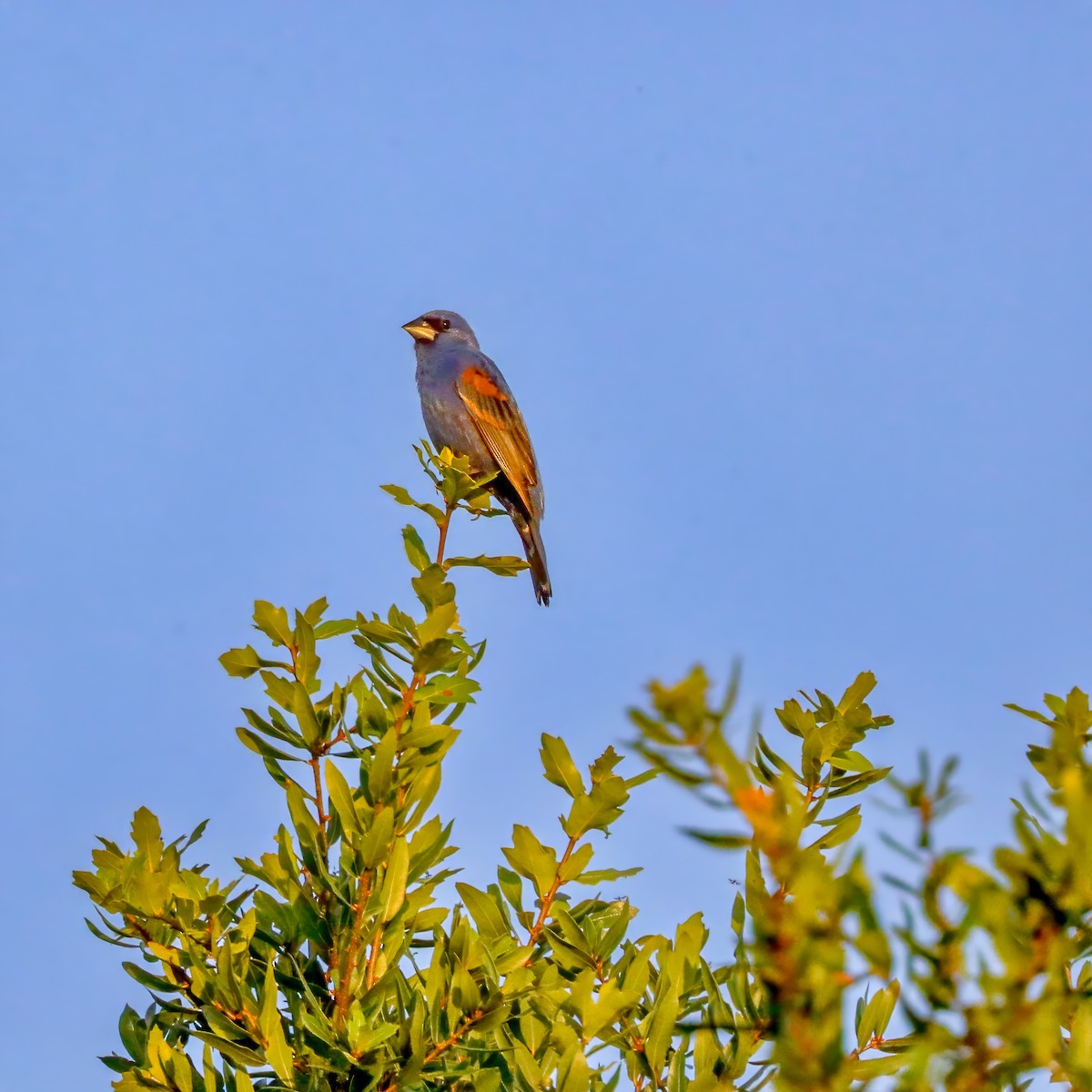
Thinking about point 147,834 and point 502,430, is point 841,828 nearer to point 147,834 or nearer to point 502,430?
point 147,834

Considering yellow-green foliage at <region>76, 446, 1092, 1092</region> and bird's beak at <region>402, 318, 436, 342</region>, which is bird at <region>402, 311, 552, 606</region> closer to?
bird's beak at <region>402, 318, 436, 342</region>

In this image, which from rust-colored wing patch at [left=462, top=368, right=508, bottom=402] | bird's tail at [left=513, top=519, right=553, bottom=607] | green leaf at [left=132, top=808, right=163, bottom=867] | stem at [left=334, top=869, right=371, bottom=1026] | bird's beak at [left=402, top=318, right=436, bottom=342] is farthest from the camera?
bird's beak at [left=402, top=318, right=436, bottom=342]

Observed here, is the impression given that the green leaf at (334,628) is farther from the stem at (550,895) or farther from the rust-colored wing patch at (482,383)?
the rust-colored wing patch at (482,383)

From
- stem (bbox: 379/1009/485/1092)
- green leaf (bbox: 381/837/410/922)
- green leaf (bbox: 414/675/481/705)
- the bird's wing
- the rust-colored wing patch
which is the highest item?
the rust-colored wing patch

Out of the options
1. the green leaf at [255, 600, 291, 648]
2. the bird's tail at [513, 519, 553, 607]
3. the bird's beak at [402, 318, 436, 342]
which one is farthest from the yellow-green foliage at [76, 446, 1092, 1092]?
the bird's beak at [402, 318, 436, 342]

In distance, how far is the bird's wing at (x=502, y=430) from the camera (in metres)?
9.70

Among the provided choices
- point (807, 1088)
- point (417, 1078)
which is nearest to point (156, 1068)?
point (417, 1078)

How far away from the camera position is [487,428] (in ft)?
31.9

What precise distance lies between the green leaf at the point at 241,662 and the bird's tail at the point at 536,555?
562 cm

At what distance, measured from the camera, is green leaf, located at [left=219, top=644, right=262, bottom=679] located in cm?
353

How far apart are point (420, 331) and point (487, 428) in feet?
4.25

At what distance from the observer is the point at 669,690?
1124 mm

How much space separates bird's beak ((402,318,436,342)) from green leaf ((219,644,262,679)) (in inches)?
285

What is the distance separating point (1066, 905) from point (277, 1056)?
6.72 feet
